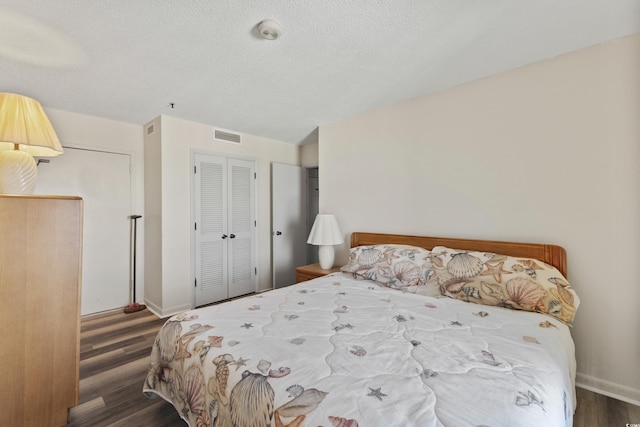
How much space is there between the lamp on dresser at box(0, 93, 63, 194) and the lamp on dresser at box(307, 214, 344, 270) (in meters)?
2.25

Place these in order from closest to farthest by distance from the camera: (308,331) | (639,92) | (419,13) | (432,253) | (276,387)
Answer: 1. (276,387)
2. (308,331)
3. (419,13)
4. (639,92)
5. (432,253)

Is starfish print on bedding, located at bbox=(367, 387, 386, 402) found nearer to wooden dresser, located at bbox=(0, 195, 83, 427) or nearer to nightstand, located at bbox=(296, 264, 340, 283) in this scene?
wooden dresser, located at bbox=(0, 195, 83, 427)

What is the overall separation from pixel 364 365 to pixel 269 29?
6.24 feet

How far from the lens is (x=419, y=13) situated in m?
1.57

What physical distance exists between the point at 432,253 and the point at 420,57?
155cm

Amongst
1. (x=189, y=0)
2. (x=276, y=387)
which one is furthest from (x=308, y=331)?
(x=189, y=0)

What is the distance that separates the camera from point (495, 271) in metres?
1.89

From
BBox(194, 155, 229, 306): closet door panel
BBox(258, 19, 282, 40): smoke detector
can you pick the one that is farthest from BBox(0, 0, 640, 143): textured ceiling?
BBox(194, 155, 229, 306): closet door panel

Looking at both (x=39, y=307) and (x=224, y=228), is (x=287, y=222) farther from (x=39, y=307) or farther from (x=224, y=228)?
(x=39, y=307)

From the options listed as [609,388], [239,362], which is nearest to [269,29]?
[239,362]

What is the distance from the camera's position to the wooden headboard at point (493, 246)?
1.93 metres

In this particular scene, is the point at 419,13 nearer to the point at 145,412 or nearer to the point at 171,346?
the point at 171,346

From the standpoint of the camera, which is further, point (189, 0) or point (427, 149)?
point (427, 149)

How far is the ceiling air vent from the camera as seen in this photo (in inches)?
141
